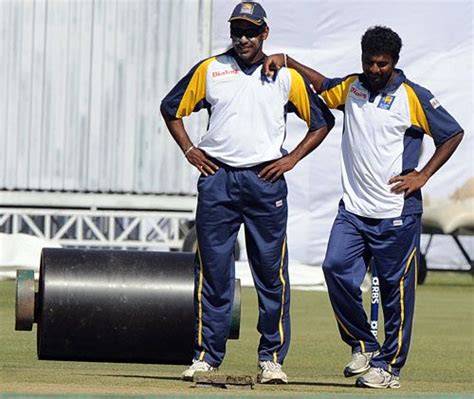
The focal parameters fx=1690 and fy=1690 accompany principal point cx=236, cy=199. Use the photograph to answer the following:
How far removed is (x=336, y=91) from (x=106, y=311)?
1938mm

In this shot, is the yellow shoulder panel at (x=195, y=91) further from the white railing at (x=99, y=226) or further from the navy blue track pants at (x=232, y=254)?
the white railing at (x=99, y=226)

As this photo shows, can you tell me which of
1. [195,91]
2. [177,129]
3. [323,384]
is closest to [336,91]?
[195,91]

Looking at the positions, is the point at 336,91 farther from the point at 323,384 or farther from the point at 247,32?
the point at 323,384

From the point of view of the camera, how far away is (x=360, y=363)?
10094 millimetres

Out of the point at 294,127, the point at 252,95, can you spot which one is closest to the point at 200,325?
the point at 252,95

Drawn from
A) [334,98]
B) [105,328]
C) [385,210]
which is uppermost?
[334,98]

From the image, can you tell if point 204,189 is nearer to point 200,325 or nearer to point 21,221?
point 200,325

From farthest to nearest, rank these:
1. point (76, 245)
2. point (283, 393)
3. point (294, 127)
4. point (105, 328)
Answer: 1. point (294, 127)
2. point (76, 245)
3. point (105, 328)
4. point (283, 393)

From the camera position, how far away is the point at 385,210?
9859 millimetres

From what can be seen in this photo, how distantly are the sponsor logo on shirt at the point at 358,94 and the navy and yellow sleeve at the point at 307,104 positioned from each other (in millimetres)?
183

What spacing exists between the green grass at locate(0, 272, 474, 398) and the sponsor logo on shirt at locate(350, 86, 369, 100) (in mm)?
1692

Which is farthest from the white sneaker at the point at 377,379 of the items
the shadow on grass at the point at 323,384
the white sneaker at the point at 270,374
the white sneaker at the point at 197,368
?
the white sneaker at the point at 197,368

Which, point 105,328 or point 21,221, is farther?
point 21,221

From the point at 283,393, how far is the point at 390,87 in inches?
77.4
